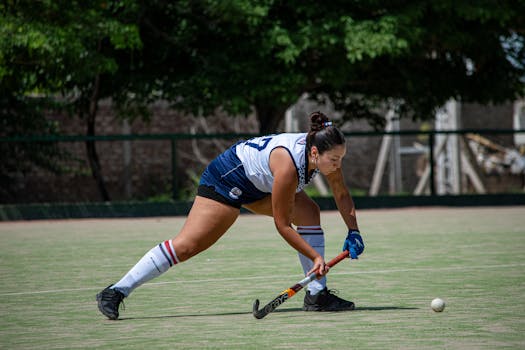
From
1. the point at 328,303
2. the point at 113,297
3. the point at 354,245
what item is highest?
the point at 354,245

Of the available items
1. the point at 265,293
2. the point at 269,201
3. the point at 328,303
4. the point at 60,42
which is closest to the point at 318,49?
the point at 60,42

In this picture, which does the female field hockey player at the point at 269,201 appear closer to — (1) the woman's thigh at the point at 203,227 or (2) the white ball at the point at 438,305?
(1) the woman's thigh at the point at 203,227

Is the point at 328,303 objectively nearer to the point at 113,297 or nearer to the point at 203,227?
the point at 203,227

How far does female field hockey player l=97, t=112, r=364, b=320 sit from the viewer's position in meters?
6.81

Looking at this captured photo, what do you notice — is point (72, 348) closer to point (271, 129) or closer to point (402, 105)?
point (271, 129)

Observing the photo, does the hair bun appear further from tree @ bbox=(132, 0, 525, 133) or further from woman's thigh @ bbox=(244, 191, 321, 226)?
tree @ bbox=(132, 0, 525, 133)

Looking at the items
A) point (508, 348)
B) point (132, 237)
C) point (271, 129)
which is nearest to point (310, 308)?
point (508, 348)

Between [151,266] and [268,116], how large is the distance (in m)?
17.9

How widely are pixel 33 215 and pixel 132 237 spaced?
19.4 feet

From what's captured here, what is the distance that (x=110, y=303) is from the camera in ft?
23.1

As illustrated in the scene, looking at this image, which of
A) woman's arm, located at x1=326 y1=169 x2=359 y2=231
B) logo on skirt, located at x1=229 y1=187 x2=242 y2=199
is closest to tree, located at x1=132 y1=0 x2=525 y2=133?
woman's arm, located at x1=326 y1=169 x2=359 y2=231

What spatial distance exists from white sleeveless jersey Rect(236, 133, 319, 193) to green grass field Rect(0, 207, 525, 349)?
100cm

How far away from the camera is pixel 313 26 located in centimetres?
2159

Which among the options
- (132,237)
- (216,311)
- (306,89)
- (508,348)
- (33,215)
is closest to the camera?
(508,348)
